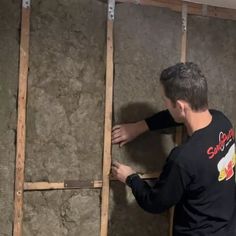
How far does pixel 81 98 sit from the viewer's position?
6.75 feet

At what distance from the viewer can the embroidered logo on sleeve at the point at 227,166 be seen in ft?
5.95

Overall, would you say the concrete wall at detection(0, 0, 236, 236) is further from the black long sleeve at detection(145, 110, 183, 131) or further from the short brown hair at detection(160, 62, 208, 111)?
the short brown hair at detection(160, 62, 208, 111)

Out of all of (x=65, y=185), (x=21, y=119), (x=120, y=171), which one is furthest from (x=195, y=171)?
(x=21, y=119)

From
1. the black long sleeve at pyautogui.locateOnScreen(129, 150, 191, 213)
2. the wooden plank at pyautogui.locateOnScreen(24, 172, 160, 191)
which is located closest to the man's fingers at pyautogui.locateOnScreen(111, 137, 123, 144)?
the wooden plank at pyautogui.locateOnScreen(24, 172, 160, 191)

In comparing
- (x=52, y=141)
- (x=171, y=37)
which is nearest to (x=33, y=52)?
(x=52, y=141)

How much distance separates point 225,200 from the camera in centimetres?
186

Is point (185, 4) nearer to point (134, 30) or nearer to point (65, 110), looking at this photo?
point (134, 30)

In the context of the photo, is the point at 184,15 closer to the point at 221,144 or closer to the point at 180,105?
the point at 180,105

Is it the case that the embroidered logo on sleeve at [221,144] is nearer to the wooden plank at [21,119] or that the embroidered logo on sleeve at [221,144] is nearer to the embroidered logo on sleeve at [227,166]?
the embroidered logo on sleeve at [227,166]

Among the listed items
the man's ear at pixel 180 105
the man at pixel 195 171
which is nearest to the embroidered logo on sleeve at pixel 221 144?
the man at pixel 195 171

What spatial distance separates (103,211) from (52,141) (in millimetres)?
489

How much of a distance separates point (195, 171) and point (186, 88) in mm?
371

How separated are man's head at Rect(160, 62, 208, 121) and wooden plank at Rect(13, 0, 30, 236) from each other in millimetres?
691

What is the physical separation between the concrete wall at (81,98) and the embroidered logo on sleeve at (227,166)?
46cm
